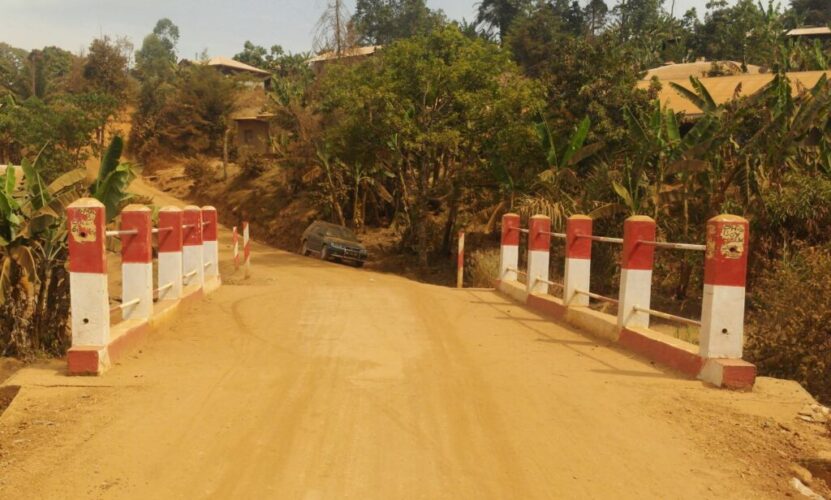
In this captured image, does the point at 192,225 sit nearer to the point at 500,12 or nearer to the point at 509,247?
the point at 509,247

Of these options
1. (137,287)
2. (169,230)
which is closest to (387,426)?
(137,287)

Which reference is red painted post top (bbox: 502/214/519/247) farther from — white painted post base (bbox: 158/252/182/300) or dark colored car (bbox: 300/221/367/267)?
dark colored car (bbox: 300/221/367/267)

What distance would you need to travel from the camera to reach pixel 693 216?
22109mm

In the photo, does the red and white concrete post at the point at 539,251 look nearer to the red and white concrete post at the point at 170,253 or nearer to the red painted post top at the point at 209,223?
the red and white concrete post at the point at 170,253

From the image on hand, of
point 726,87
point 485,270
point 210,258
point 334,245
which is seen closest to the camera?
point 210,258

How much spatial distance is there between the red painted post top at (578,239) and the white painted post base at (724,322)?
3789mm

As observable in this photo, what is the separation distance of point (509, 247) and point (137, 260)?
8124 millimetres

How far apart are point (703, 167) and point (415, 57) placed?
1145cm

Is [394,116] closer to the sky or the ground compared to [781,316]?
closer to the sky

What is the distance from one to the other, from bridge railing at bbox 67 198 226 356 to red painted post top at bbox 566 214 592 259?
222 inches

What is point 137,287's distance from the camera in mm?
8188

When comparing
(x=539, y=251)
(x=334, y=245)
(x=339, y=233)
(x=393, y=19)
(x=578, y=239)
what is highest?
(x=393, y=19)

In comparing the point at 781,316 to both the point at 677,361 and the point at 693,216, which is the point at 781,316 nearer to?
the point at 677,361

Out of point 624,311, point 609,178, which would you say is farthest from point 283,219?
point 624,311
